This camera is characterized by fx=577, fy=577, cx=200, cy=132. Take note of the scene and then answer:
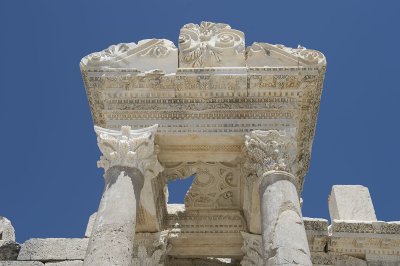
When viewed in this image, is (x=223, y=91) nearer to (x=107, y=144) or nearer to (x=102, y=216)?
(x=107, y=144)

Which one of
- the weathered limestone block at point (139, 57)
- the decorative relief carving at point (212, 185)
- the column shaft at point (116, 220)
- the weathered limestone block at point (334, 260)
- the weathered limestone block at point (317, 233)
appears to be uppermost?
the weathered limestone block at point (139, 57)

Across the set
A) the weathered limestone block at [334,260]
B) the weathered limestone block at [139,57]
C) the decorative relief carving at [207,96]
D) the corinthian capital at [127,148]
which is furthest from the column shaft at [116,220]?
the weathered limestone block at [334,260]

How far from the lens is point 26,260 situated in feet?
36.6

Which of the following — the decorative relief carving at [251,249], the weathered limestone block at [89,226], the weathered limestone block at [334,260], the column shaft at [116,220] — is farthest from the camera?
Result: the weathered limestone block at [89,226]

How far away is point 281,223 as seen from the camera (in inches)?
307

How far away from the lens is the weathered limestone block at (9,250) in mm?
11242

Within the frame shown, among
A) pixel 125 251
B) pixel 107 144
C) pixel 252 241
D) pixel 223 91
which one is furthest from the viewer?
pixel 252 241

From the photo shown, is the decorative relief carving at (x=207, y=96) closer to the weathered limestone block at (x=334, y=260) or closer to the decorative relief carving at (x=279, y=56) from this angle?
the decorative relief carving at (x=279, y=56)

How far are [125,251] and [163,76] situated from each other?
3151mm

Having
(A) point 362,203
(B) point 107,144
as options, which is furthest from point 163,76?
(A) point 362,203

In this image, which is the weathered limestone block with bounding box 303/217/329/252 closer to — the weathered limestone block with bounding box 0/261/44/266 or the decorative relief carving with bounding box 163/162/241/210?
the decorative relief carving with bounding box 163/162/241/210

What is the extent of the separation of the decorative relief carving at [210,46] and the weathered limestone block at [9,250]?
498cm

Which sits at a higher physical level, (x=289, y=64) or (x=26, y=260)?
(x=289, y=64)

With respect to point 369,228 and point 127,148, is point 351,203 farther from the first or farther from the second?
point 127,148
